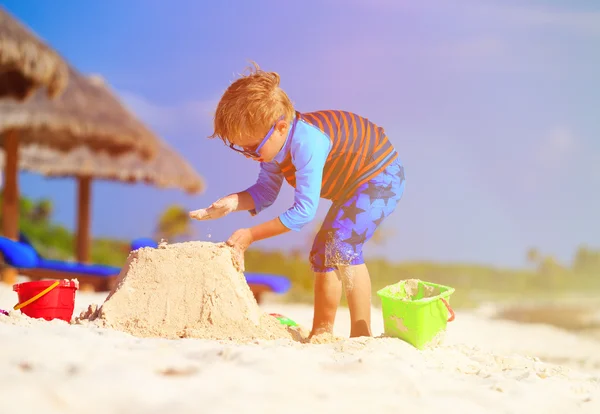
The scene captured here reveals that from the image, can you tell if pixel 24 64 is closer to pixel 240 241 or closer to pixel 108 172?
pixel 108 172

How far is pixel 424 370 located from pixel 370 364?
10.3 inches

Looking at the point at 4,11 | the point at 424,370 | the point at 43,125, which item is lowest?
the point at 424,370

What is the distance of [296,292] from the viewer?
11781 mm

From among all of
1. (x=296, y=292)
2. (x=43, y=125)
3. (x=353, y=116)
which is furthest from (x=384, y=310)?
(x=296, y=292)

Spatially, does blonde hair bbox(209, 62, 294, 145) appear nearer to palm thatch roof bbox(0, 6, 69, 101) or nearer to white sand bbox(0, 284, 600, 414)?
white sand bbox(0, 284, 600, 414)

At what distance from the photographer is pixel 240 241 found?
302 cm

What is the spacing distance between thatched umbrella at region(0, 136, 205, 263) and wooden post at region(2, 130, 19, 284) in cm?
158

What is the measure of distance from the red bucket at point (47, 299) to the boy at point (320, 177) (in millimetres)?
739

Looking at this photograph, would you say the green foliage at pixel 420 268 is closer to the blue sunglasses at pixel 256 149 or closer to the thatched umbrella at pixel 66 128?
the thatched umbrella at pixel 66 128

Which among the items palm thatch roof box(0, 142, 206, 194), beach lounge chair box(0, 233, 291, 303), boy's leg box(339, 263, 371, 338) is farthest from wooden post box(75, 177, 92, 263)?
boy's leg box(339, 263, 371, 338)

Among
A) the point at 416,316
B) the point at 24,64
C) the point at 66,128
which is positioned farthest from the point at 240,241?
the point at 66,128

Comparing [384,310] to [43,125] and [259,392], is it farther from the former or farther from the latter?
[43,125]

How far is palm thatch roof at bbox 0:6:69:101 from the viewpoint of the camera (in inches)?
294

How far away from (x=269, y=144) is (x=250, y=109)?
7.3 inches
